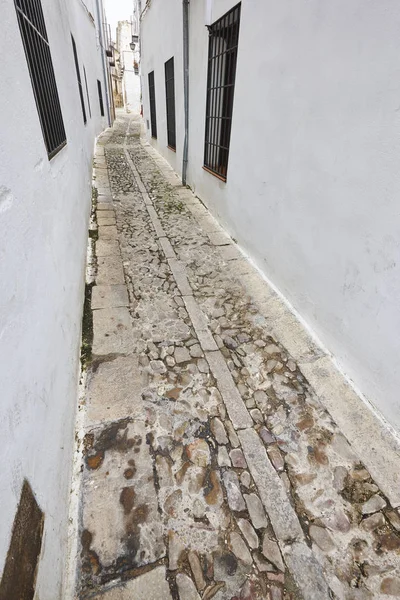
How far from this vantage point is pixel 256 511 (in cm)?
157

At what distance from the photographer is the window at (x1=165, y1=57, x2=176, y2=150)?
25.8 feet

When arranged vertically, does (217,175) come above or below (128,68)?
below

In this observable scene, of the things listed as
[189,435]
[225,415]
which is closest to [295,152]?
[225,415]

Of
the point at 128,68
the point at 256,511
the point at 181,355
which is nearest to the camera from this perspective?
the point at 256,511

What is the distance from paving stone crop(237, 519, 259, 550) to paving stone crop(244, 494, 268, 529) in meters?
0.03

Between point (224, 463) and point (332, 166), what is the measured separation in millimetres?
2183

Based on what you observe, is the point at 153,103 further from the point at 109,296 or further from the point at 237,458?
the point at 237,458

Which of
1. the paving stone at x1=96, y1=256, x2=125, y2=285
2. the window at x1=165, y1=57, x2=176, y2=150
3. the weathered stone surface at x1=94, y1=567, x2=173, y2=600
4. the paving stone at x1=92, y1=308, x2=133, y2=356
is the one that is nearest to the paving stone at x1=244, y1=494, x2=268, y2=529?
the weathered stone surface at x1=94, y1=567, x2=173, y2=600

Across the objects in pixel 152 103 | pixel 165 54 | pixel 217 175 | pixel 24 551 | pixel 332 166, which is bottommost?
pixel 24 551

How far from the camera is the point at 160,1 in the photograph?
805 cm

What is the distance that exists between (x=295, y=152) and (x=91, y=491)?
2.93 metres

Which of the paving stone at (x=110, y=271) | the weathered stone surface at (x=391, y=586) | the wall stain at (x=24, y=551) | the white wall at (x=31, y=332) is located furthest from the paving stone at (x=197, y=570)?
the paving stone at (x=110, y=271)

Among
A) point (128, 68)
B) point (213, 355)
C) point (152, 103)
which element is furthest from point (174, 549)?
point (128, 68)

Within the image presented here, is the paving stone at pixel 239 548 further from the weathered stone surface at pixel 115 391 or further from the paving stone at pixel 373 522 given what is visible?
the weathered stone surface at pixel 115 391
